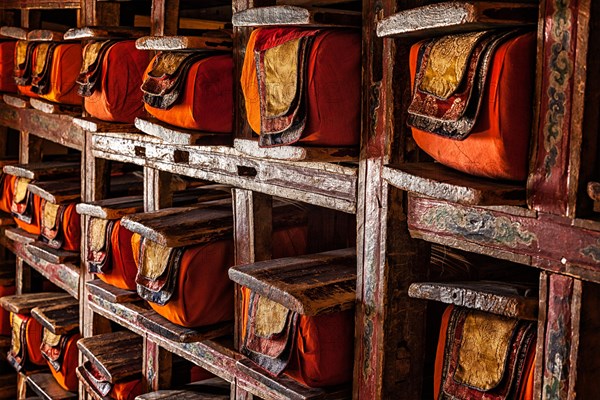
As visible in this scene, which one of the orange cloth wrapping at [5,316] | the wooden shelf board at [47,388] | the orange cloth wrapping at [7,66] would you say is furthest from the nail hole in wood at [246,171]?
the orange cloth wrapping at [5,316]

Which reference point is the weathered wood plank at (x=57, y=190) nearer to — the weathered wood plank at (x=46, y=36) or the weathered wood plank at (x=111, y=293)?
the weathered wood plank at (x=111, y=293)

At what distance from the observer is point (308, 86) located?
9.12ft

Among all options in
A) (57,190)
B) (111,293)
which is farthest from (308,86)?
(57,190)

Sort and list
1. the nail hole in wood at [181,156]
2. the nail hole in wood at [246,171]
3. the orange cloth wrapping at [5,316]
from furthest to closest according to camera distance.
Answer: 1. the orange cloth wrapping at [5,316]
2. the nail hole in wood at [181,156]
3. the nail hole in wood at [246,171]

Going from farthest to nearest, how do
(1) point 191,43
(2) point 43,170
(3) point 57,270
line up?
(2) point 43,170 → (3) point 57,270 → (1) point 191,43

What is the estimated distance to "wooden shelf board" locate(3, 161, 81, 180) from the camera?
213 inches

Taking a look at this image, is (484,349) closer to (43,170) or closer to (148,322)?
(148,322)

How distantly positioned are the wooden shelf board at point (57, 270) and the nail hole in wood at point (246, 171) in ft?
6.37

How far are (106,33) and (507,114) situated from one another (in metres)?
2.68

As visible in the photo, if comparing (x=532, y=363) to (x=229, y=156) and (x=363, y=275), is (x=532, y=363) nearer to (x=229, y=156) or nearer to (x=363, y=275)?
(x=363, y=275)

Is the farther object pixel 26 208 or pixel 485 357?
pixel 26 208

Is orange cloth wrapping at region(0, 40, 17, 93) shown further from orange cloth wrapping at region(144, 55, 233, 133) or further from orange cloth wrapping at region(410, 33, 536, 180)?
orange cloth wrapping at region(410, 33, 536, 180)

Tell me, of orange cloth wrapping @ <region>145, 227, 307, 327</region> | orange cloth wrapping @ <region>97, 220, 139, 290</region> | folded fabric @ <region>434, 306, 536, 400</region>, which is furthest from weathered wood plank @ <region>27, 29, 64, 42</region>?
folded fabric @ <region>434, 306, 536, 400</region>

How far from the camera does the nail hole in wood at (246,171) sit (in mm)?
3413
